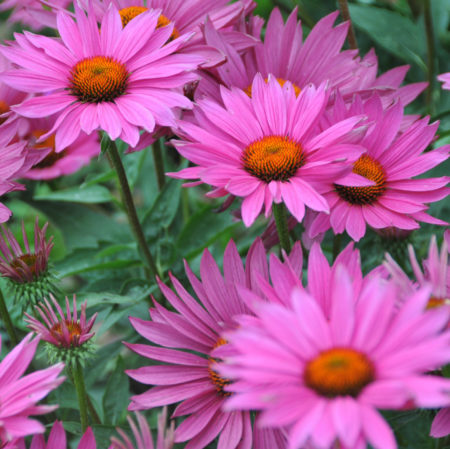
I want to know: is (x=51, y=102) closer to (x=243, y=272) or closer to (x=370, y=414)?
(x=243, y=272)

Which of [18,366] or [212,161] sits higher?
[212,161]

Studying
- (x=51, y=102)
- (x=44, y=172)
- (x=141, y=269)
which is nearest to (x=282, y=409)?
(x=51, y=102)

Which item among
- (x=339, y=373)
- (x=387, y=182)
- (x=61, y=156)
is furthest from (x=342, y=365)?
(x=61, y=156)

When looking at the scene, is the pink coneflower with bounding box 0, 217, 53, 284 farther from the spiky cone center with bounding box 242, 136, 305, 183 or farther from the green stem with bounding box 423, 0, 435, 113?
the green stem with bounding box 423, 0, 435, 113

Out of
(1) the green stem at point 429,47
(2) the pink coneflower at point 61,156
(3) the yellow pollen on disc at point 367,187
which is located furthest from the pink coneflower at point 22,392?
(1) the green stem at point 429,47

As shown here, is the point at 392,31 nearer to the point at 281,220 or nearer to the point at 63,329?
the point at 281,220

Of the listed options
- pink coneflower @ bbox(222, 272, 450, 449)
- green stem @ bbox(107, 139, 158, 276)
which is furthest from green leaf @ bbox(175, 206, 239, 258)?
pink coneflower @ bbox(222, 272, 450, 449)

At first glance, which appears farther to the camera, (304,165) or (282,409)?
(304,165)
